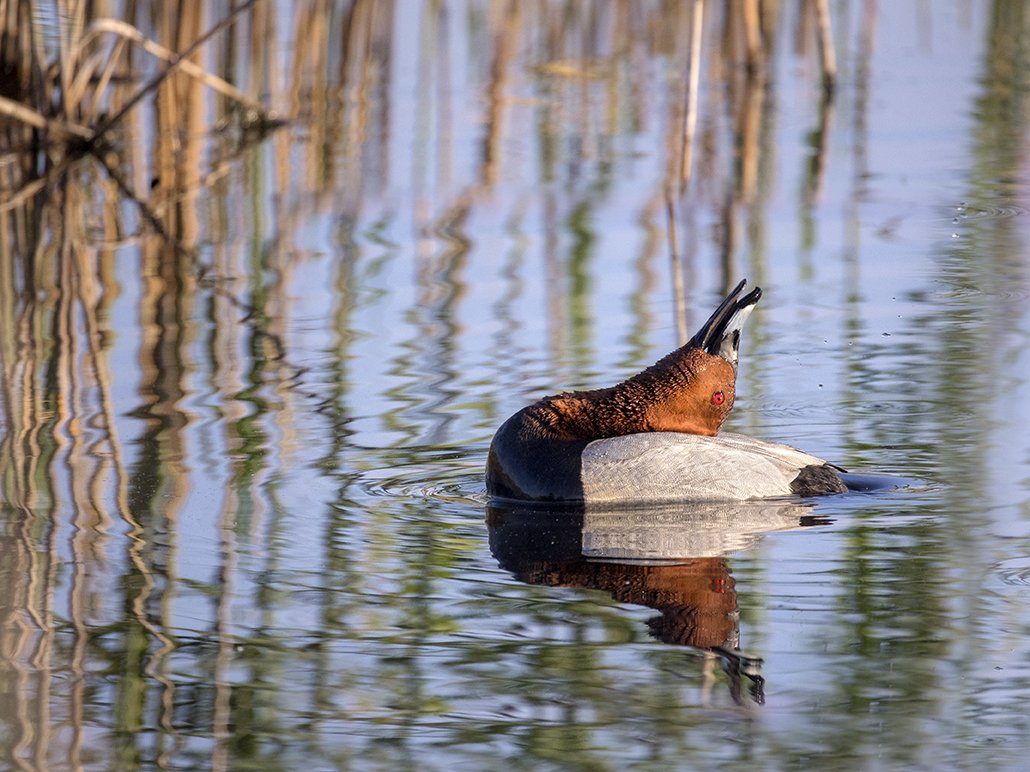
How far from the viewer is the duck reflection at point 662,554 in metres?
3.85

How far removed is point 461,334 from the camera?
7.08m

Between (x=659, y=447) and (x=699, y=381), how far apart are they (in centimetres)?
26

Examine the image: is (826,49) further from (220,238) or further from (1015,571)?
(1015,571)

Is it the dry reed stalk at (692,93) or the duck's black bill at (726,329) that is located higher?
the dry reed stalk at (692,93)

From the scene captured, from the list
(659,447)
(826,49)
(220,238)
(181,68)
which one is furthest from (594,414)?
(826,49)

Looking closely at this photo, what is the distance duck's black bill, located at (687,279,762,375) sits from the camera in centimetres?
509

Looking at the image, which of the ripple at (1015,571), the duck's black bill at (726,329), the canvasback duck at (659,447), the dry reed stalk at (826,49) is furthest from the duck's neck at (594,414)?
the dry reed stalk at (826,49)

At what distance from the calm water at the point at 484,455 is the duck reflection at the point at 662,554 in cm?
2

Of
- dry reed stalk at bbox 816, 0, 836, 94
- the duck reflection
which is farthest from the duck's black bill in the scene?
dry reed stalk at bbox 816, 0, 836, 94

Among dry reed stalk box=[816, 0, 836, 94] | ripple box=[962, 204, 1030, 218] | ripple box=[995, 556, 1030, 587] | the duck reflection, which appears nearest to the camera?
the duck reflection

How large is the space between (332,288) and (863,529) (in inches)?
160

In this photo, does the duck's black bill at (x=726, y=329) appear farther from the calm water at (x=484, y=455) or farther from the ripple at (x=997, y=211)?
the ripple at (x=997, y=211)

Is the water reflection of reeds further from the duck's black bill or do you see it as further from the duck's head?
the duck's black bill

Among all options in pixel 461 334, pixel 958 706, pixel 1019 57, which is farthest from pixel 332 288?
pixel 1019 57
